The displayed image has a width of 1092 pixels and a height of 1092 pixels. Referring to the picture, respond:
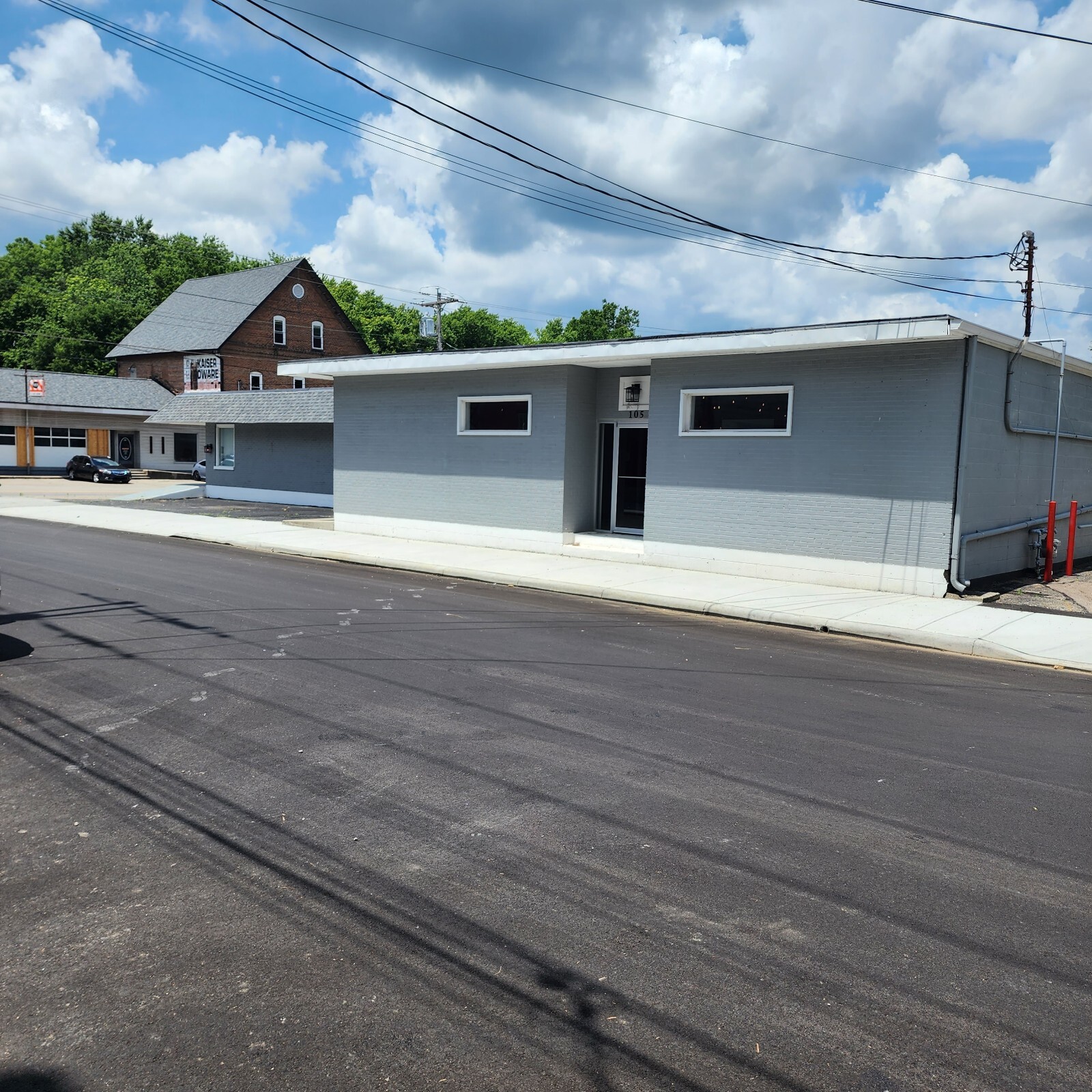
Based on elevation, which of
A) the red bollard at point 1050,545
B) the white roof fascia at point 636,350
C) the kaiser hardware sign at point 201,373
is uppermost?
the kaiser hardware sign at point 201,373

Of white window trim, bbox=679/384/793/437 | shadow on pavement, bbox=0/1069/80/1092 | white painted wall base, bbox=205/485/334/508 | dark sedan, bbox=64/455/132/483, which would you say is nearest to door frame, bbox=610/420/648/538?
white window trim, bbox=679/384/793/437

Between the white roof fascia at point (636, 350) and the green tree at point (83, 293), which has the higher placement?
the green tree at point (83, 293)

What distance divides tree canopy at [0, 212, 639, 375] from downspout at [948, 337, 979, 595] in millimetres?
53778

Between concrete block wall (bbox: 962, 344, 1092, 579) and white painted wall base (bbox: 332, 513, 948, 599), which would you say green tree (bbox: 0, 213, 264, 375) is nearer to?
white painted wall base (bbox: 332, 513, 948, 599)

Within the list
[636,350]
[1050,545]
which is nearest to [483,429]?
[636,350]

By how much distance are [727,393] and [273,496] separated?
66.7 ft

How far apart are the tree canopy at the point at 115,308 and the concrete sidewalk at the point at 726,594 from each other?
47.4 m

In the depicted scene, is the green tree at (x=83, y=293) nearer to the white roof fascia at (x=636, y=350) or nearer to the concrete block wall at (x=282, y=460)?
the concrete block wall at (x=282, y=460)

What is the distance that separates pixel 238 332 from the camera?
52.1m

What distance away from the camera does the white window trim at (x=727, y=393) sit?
15.0 metres

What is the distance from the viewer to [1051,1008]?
3414 millimetres

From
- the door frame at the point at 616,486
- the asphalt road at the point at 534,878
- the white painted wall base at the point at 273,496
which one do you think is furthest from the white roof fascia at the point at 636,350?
the white painted wall base at the point at 273,496

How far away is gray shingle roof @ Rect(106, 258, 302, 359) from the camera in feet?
175

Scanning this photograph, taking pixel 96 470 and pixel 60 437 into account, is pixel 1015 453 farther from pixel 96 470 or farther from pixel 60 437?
pixel 60 437
